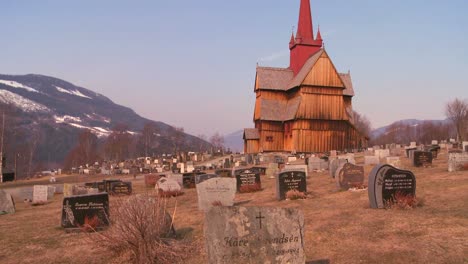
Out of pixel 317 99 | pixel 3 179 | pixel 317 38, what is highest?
pixel 317 38

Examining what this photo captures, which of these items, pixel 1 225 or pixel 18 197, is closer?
pixel 1 225

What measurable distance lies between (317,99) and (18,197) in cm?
3848

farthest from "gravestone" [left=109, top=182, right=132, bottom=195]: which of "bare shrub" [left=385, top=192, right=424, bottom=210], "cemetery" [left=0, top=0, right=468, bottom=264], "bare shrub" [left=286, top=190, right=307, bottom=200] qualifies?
"bare shrub" [left=385, top=192, right=424, bottom=210]

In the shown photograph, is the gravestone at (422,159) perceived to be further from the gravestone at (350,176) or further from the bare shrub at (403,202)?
the bare shrub at (403,202)

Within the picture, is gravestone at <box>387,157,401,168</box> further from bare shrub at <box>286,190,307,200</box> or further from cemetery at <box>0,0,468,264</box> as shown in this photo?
bare shrub at <box>286,190,307,200</box>

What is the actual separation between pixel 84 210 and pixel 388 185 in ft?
33.4

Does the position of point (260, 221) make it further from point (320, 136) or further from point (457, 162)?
point (320, 136)

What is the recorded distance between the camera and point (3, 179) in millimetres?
40812

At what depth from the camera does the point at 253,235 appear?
233 inches

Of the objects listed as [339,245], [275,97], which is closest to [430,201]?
[339,245]

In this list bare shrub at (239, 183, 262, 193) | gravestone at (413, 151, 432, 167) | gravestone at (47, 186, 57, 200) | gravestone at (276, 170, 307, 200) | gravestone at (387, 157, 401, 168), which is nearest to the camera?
gravestone at (276, 170, 307, 200)

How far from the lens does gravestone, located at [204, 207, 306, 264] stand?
19.0 ft

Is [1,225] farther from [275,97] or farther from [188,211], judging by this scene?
[275,97]

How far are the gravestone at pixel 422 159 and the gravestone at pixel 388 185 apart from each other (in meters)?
12.6
